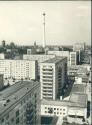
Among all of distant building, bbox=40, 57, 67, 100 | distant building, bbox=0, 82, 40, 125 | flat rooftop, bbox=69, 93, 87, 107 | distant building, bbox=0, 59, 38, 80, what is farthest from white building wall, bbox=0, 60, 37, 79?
distant building, bbox=0, 82, 40, 125

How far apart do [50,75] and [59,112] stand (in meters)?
1.23

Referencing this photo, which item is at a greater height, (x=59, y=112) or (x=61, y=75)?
(x=61, y=75)

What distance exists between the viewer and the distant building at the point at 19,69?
330 inches

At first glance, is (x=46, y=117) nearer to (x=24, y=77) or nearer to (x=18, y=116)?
(x=18, y=116)

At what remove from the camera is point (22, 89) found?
3.73 metres

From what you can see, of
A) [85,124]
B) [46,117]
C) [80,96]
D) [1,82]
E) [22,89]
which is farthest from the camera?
[1,82]

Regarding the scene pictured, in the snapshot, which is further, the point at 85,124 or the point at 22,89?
the point at 85,124

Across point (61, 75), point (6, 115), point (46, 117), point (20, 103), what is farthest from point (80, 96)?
point (6, 115)

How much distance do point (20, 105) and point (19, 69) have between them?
5.35 metres

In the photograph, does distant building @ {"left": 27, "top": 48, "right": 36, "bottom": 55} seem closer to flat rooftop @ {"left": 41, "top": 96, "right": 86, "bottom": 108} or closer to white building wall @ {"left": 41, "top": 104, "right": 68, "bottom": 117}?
flat rooftop @ {"left": 41, "top": 96, "right": 86, "bottom": 108}

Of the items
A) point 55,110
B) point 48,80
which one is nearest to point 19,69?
point 48,80

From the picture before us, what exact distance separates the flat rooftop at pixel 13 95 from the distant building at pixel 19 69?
14.0ft

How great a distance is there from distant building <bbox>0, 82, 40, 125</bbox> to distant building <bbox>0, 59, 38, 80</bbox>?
426 centimetres

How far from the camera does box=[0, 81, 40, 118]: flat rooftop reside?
2.92 m
